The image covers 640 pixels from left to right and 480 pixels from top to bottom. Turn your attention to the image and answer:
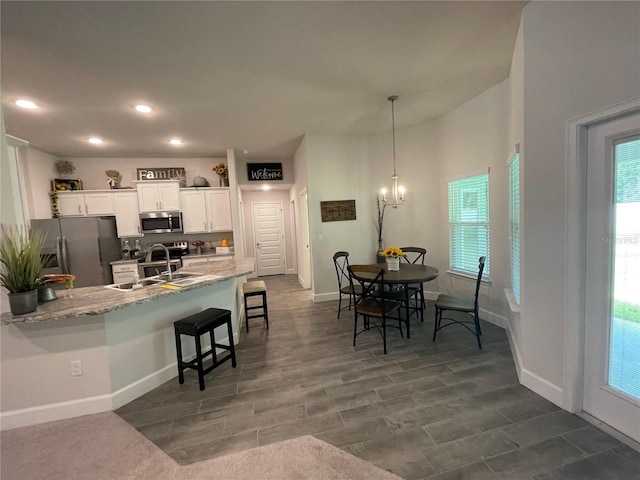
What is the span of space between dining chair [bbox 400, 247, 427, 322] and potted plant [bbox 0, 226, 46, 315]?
3.78 metres

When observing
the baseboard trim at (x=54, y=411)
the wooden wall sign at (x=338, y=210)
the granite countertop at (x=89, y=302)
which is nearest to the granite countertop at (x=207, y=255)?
the wooden wall sign at (x=338, y=210)

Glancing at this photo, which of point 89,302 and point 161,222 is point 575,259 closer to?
point 89,302

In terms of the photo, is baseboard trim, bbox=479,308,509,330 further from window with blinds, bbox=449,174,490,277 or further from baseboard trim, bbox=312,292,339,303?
baseboard trim, bbox=312,292,339,303

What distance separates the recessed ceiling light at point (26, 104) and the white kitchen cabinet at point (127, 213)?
224 centimetres

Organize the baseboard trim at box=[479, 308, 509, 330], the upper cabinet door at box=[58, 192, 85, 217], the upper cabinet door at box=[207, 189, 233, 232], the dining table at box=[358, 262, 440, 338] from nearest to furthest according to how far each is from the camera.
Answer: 1. the dining table at box=[358, 262, 440, 338]
2. the baseboard trim at box=[479, 308, 509, 330]
3. the upper cabinet door at box=[58, 192, 85, 217]
4. the upper cabinet door at box=[207, 189, 233, 232]

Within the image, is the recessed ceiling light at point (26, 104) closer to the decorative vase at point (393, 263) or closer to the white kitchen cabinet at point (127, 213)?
the white kitchen cabinet at point (127, 213)

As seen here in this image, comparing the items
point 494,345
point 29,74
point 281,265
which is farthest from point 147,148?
point 494,345

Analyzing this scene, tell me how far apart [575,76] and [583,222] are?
3.23ft

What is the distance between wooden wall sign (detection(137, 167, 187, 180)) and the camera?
564 centimetres

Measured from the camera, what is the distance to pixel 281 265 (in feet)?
25.5

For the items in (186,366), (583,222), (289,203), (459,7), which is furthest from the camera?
(289,203)

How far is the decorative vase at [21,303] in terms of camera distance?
6.49ft

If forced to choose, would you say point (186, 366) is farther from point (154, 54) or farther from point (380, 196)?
point (380, 196)

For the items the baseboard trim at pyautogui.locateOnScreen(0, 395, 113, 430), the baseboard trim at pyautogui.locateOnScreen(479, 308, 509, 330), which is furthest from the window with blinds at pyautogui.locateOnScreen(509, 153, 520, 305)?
the baseboard trim at pyautogui.locateOnScreen(0, 395, 113, 430)
